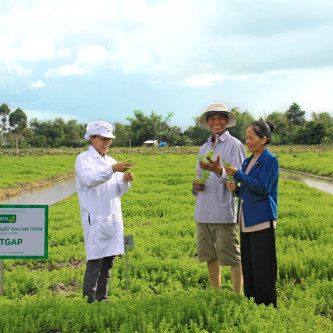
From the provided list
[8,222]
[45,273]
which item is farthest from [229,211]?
[45,273]

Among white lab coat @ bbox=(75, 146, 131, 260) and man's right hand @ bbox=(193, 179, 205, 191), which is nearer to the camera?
white lab coat @ bbox=(75, 146, 131, 260)

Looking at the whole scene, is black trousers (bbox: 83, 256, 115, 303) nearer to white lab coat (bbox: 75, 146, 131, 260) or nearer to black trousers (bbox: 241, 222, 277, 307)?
white lab coat (bbox: 75, 146, 131, 260)

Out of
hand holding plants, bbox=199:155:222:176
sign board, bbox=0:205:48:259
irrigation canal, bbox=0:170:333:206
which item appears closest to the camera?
hand holding plants, bbox=199:155:222:176

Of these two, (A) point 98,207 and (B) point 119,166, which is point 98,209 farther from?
(B) point 119,166

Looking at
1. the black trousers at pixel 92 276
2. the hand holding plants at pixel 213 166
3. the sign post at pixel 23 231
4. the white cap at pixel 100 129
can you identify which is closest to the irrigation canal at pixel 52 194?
the sign post at pixel 23 231

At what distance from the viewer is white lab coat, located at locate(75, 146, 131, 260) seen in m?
4.38

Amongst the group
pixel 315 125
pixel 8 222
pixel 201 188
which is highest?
pixel 315 125

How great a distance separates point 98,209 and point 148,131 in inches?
2829

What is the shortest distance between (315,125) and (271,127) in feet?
200

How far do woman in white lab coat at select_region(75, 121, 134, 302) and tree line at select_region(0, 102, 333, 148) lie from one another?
5757 cm

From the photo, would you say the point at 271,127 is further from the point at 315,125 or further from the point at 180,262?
the point at 315,125

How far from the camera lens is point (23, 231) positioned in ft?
16.9

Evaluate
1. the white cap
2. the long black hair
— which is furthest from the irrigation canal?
the long black hair

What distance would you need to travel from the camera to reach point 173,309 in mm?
4051
